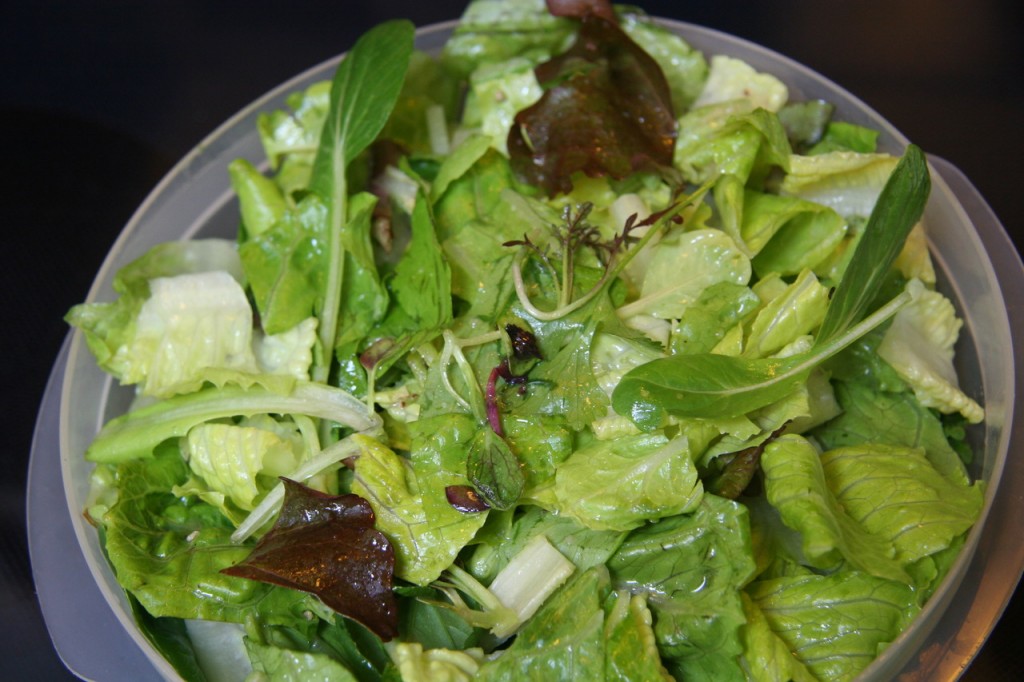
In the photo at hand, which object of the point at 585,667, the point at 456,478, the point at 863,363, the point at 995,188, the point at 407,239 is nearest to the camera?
the point at 585,667

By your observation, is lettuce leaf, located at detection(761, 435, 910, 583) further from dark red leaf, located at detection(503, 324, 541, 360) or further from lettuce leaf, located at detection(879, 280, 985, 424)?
dark red leaf, located at detection(503, 324, 541, 360)

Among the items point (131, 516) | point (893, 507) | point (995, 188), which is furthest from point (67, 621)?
point (995, 188)

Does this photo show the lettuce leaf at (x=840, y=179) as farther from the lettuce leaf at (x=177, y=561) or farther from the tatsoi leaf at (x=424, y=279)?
the lettuce leaf at (x=177, y=561)

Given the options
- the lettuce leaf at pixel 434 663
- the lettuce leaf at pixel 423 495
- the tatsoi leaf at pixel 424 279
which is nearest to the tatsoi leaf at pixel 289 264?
the tatsoi leaf at pixel 424 279

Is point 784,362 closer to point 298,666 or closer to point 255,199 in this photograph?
point 298,666

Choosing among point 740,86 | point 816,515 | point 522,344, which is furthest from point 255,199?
point 816,515

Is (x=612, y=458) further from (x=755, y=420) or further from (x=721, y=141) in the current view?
(x=721, y=141)

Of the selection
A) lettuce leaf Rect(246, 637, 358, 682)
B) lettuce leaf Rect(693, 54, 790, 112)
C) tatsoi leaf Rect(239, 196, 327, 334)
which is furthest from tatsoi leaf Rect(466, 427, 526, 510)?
lettuce leaf Rect(693, 54, 790, 112)
